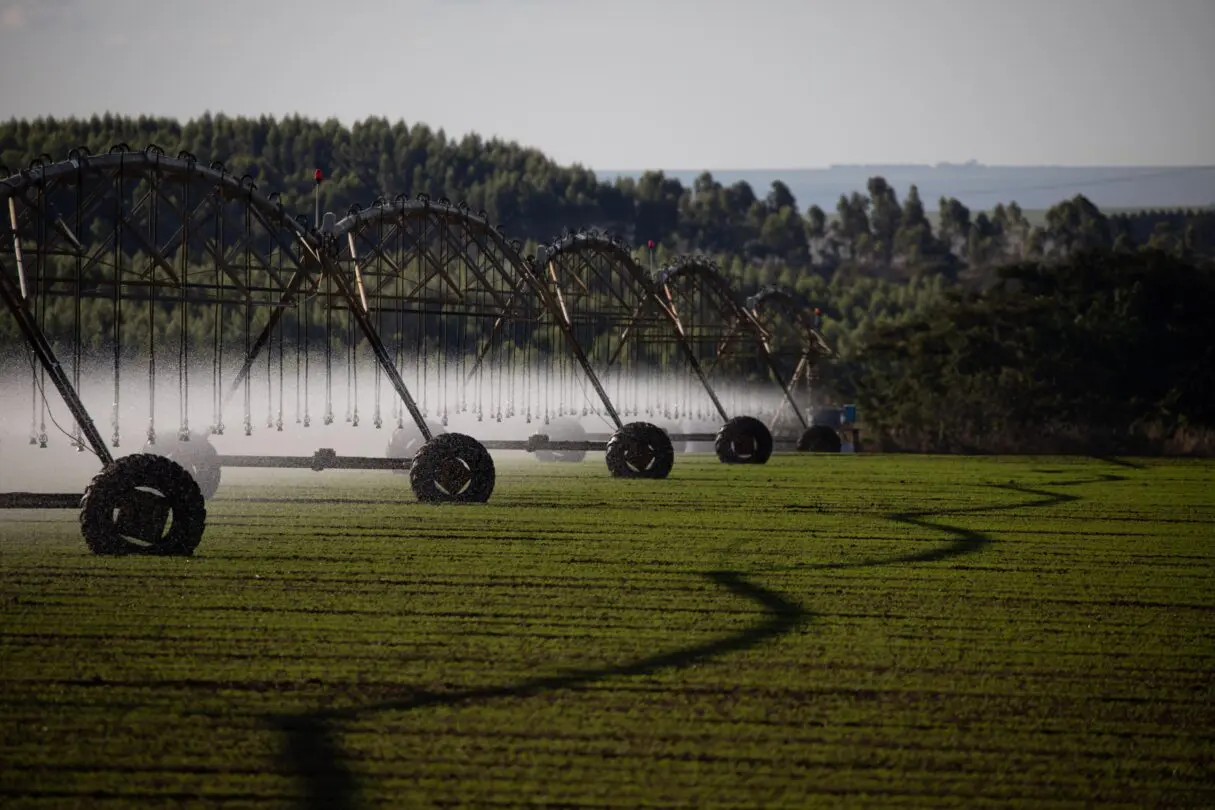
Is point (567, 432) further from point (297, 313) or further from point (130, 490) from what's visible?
point (130, 490)

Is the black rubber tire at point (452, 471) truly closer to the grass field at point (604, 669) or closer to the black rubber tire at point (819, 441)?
the grass field at point (604, 669)

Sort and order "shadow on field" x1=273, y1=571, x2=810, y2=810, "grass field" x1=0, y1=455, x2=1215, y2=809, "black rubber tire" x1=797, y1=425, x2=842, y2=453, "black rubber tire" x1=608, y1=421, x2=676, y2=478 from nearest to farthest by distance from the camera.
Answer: "shadow on field" x1=273, y1=571, x2=810, y2=810 → "grass field" x1=0, y1=455, x2=1215, y2=809 → "black rubber tire" x1=608, y1=421, x2=676, y2=478 → "black rubber tire" x1=797, y1=425, x2=842, y2=453

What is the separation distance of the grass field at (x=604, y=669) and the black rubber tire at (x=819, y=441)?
117ft

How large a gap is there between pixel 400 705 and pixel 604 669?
199 cm

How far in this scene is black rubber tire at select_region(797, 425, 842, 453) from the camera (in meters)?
60.2

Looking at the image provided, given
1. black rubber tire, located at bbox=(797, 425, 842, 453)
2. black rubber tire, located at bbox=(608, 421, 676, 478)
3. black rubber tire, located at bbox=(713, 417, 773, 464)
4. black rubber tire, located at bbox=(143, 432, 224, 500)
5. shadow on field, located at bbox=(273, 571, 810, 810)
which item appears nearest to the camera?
shadow on field, located at bbox=(273, 571, 810, 810)

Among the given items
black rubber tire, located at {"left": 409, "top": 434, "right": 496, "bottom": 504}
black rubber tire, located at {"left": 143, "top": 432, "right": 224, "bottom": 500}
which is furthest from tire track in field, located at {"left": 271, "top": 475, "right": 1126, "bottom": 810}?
black rubber tire, located at {"left": 143, "top": 432, "right": 224, "bottom": 500}

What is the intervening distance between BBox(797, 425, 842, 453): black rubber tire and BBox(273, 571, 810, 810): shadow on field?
44.5m

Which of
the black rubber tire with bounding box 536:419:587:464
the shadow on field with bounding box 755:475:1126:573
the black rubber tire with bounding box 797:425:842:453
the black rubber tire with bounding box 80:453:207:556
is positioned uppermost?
the black rubber tire with bounding box 80:453:207:556

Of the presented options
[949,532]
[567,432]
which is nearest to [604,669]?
[949,532]

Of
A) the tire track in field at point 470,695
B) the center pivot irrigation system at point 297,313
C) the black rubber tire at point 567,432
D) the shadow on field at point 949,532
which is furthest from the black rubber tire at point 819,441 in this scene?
the tire track in field at point 470,695

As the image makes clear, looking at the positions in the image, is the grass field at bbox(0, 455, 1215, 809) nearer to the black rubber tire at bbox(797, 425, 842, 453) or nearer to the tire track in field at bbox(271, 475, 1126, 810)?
the tire track in field at bbox(271, 475, 1126, 810)

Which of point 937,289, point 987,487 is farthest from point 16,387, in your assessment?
point 937,289

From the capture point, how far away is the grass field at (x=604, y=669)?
9023 mm
